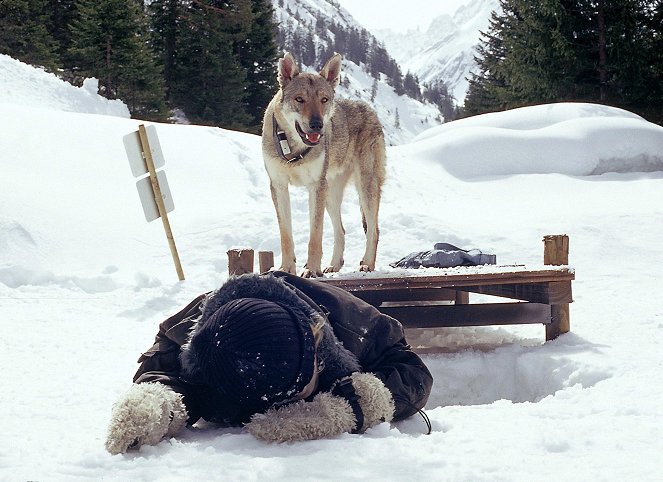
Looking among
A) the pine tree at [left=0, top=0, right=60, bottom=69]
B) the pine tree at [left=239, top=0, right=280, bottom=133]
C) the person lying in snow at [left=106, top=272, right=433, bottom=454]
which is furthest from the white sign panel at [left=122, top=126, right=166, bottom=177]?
the pine tree at [left=239, top=0, right=280, bottom=133]

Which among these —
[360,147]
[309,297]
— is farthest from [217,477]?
[360,147]

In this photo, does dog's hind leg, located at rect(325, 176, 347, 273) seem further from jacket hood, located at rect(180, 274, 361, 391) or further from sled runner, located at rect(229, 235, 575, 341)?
jacket hood, located at rect(180, 274, 361, 391)

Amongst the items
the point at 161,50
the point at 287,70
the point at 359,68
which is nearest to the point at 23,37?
the point at 161,50

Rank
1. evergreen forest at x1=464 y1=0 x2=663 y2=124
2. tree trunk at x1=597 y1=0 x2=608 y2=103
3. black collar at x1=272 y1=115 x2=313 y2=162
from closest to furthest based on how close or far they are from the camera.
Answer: black collar at x1=272 y1=115 x2=313 y2=162 < evergreen forest at x1=464 y1=0 x2=663 y2=124 < tree trunk at x1=597 y1=0 x2=608 y2=103

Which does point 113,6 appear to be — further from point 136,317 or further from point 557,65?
point 136,317

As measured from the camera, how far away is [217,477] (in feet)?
7.14

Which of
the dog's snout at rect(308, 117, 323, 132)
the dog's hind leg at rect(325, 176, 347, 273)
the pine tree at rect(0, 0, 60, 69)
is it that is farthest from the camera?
the pine tree at rect(0, 0, 60, 69)

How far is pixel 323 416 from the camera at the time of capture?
258 centimetres

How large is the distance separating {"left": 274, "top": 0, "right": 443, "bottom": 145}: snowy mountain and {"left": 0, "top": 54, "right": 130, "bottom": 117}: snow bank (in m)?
83.6

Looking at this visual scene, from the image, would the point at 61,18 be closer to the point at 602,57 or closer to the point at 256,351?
the point at 602,57

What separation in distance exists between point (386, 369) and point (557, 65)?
22.2m

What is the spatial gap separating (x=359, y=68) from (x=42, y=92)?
123257mm

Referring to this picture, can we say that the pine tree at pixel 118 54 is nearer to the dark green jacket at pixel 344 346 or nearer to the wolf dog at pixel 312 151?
the wolf dog at pixel 312 151

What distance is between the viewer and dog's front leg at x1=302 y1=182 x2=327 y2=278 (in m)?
5.81
